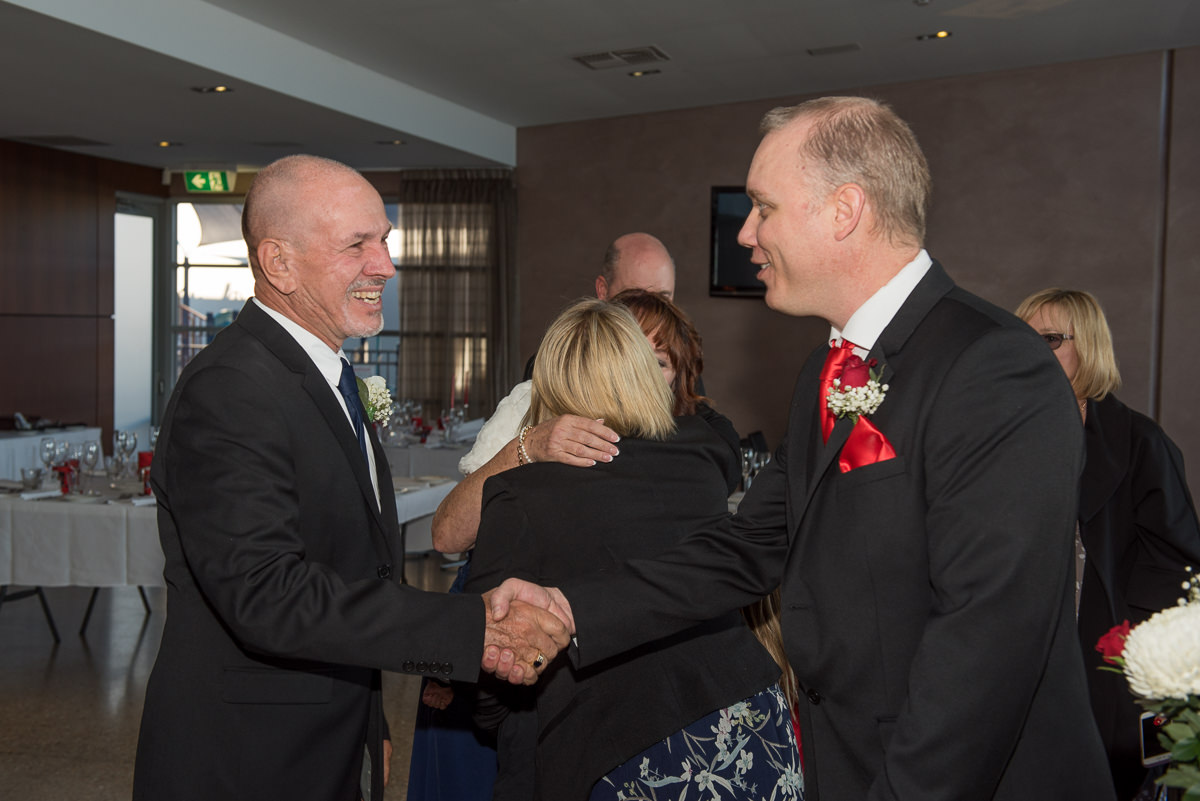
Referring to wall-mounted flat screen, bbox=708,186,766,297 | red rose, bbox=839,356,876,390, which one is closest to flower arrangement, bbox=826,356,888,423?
red rose, bbox=839,356,876,390

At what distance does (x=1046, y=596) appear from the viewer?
4.13ft

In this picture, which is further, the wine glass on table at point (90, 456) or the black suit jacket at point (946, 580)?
the wine glass on table at point (90, 456)

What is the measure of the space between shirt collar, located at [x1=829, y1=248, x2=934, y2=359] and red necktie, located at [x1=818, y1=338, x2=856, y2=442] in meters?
0.02

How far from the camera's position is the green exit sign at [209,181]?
11.1 metres

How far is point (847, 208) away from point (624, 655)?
0.98 m

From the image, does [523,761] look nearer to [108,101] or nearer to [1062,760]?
[1062,760]

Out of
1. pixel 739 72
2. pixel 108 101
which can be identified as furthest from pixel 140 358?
pixel 739 72

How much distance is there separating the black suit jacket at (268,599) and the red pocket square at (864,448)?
0.76m

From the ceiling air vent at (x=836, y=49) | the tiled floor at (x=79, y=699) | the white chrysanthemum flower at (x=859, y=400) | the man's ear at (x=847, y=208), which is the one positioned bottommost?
the tiled floor at (x=79, y=699)

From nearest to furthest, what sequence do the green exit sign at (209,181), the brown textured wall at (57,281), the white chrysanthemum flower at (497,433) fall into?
1. the white chrysanthemum flower at (497,433)
2. the brown textured wall at (57,281)
3. the green exit sign at (209,181)

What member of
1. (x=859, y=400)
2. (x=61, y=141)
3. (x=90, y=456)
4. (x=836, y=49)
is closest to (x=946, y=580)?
(x=859, y=400)

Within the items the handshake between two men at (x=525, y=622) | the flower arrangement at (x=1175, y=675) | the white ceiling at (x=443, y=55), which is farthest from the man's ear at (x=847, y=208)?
the white ceiling at (x=443, y=55)

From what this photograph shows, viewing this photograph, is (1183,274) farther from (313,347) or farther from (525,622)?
(313,347)

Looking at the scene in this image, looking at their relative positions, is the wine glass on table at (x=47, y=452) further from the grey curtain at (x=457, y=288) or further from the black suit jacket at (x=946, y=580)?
the grey curtain at (x=457, y=288)
